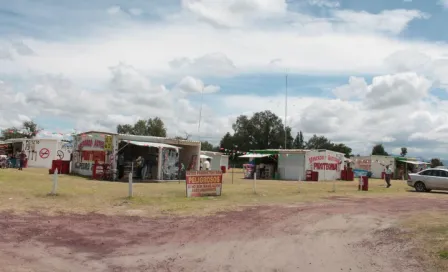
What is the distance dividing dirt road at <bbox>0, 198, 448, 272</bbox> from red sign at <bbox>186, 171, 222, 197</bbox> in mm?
5760

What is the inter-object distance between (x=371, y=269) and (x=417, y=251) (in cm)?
146

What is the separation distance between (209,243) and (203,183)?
392 inches

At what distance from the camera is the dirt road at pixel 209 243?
830 cm

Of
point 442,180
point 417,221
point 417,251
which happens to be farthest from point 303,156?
point 417,251

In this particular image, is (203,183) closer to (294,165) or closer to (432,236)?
(432,236)

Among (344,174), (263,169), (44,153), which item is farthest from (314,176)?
(44,153)

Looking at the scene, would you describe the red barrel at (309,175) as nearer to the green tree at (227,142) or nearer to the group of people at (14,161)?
the group of people at (14,161)

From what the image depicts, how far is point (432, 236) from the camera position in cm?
978

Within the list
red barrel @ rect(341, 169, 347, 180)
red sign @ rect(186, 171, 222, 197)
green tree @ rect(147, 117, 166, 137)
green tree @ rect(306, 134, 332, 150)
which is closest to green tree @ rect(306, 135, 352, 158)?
green tree @ rect(306, 134, 332, 150)

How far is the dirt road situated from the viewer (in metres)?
8.30

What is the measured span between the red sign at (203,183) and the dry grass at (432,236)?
9.44 metres

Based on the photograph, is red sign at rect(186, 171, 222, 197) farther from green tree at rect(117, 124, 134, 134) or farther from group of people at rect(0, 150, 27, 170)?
green tree at rect(117, 124, 134, 134)

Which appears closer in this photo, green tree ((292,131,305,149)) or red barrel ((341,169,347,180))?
red barrel ((341,169,347,180))

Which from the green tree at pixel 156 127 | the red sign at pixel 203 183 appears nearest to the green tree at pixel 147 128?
the green tree at pixel 156 127
